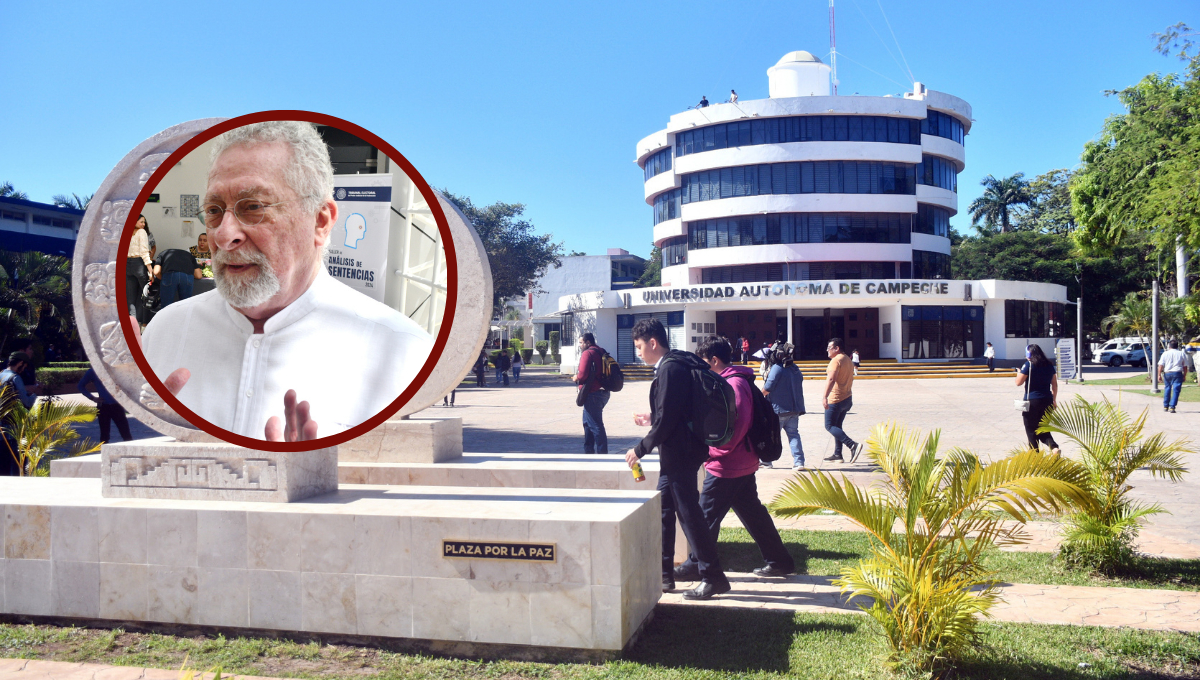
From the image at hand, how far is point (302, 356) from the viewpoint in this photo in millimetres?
4441

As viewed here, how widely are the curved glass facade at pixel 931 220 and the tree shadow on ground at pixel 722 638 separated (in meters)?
39.8

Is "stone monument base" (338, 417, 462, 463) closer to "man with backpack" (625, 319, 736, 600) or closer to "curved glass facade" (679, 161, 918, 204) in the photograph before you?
"man with backpack" (625, 319, 736, 600)

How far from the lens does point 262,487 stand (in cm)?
491

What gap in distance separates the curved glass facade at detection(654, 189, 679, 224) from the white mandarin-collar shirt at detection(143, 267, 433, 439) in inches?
1570

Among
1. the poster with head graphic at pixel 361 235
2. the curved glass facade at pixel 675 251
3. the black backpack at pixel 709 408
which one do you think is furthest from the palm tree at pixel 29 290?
the curved glass facade at pixel 675 251

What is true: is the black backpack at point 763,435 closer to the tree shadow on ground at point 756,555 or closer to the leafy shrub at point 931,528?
the tree shadow on ground at point 756,555

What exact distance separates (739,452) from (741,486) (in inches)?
9.5

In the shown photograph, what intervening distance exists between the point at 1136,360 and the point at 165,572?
49.8m

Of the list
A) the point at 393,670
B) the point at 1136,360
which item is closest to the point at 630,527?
the point at 393,670

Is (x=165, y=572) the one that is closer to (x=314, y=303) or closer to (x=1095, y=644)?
(x=314, y=303)

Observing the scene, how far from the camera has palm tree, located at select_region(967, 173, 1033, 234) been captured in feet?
198

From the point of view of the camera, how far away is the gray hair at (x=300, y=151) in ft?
14.4

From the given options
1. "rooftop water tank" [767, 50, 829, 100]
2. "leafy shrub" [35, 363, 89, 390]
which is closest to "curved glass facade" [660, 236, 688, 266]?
"rooftop water tank" [767, 50, 829, 100]

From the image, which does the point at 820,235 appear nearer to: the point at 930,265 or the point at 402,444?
the point at 930,265
